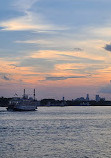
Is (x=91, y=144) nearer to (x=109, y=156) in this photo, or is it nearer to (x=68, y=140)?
(x=68, y=140)

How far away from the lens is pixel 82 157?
4131 centimetres

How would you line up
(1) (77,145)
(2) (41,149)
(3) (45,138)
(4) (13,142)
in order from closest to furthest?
(2) (41,149), (1) (77,145), (4) (13,142), (3) (45,138)

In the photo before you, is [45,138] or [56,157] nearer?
[56,157]

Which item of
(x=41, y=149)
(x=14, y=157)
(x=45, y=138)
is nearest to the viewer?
(x=14, y=157)

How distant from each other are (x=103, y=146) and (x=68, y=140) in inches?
355

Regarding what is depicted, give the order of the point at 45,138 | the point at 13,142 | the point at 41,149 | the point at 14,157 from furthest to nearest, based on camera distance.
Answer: the point at 45,138, the point at 13,142, the point at 41,149, the point at 14,157

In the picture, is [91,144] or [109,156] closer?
[109,156]

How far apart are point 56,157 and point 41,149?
6.52m

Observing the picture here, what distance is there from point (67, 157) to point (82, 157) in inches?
73.3

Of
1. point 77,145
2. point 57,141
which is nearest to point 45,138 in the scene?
point 57,141

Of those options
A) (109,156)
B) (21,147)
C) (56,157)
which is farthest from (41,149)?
(109,156)

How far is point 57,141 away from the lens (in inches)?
2203

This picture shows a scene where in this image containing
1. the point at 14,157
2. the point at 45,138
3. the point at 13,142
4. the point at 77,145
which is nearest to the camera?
the point at 14,157

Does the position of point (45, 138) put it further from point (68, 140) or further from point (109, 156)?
point (109, 156)
